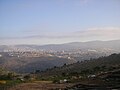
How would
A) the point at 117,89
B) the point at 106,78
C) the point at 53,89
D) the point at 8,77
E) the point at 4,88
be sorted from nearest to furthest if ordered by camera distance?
the point at 117,89
the point at 53,89
the point at 4,88
the point at 106,78
the point at 8,77

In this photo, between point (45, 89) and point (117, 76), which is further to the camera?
point (117, 76)

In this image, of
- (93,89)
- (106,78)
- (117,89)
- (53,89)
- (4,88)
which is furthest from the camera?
(106,78)

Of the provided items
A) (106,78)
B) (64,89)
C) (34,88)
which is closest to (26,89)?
(34,88)

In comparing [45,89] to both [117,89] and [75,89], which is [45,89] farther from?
[117,89]

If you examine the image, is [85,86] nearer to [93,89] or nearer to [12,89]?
[93,89]

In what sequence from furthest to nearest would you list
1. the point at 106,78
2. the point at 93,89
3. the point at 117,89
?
1. the point at 106,78
2. the point at 93,89
3. the point at 117,89

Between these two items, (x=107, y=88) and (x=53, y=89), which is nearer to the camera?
(x=107, y=88)

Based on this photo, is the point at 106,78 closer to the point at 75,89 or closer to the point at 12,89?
Answer: the point at 75,89

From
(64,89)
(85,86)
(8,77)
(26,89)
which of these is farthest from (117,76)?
(8,77)
